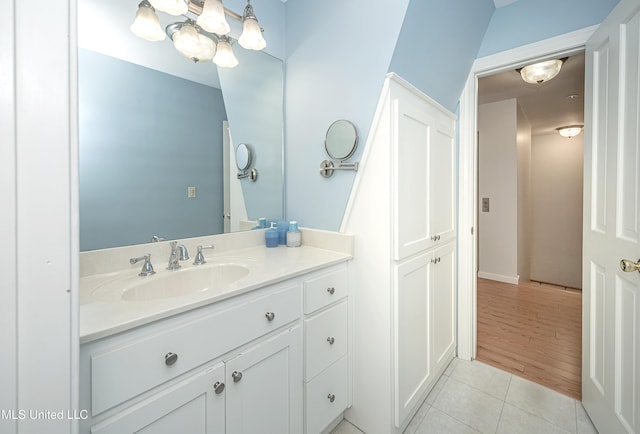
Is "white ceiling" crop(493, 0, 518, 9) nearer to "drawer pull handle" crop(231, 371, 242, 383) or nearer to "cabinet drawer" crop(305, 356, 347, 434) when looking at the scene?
"cabinet drawer" crop(305, 356, 347, 434)

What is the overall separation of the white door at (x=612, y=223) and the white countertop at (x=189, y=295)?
1204 millimetres

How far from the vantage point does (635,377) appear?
1.13 m

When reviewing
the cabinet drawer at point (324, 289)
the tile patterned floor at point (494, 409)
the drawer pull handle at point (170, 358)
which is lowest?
the tile patterned floor at point (494, 409)

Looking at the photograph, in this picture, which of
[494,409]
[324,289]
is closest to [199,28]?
[324,289]

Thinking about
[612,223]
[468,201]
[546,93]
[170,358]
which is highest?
[546,93]

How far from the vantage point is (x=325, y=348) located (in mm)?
1327

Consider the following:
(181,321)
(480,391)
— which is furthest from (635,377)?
(181,321)

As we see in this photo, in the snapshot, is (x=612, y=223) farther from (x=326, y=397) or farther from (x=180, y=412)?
(x=180, y=412)

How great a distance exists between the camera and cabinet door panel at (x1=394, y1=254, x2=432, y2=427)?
4.48 feet

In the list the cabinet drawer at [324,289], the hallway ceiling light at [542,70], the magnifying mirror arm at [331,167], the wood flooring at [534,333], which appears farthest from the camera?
the hallway ceiling light at [542,70]

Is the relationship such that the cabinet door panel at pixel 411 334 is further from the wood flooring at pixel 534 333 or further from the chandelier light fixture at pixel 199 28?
the chandelier light fixture at pixel 199 28

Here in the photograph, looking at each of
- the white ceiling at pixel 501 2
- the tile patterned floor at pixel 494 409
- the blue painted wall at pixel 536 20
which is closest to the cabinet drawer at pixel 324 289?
the tile patterned floor at pixel 494 409

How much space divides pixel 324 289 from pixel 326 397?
516 millimetres

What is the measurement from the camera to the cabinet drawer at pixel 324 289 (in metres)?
1.24
